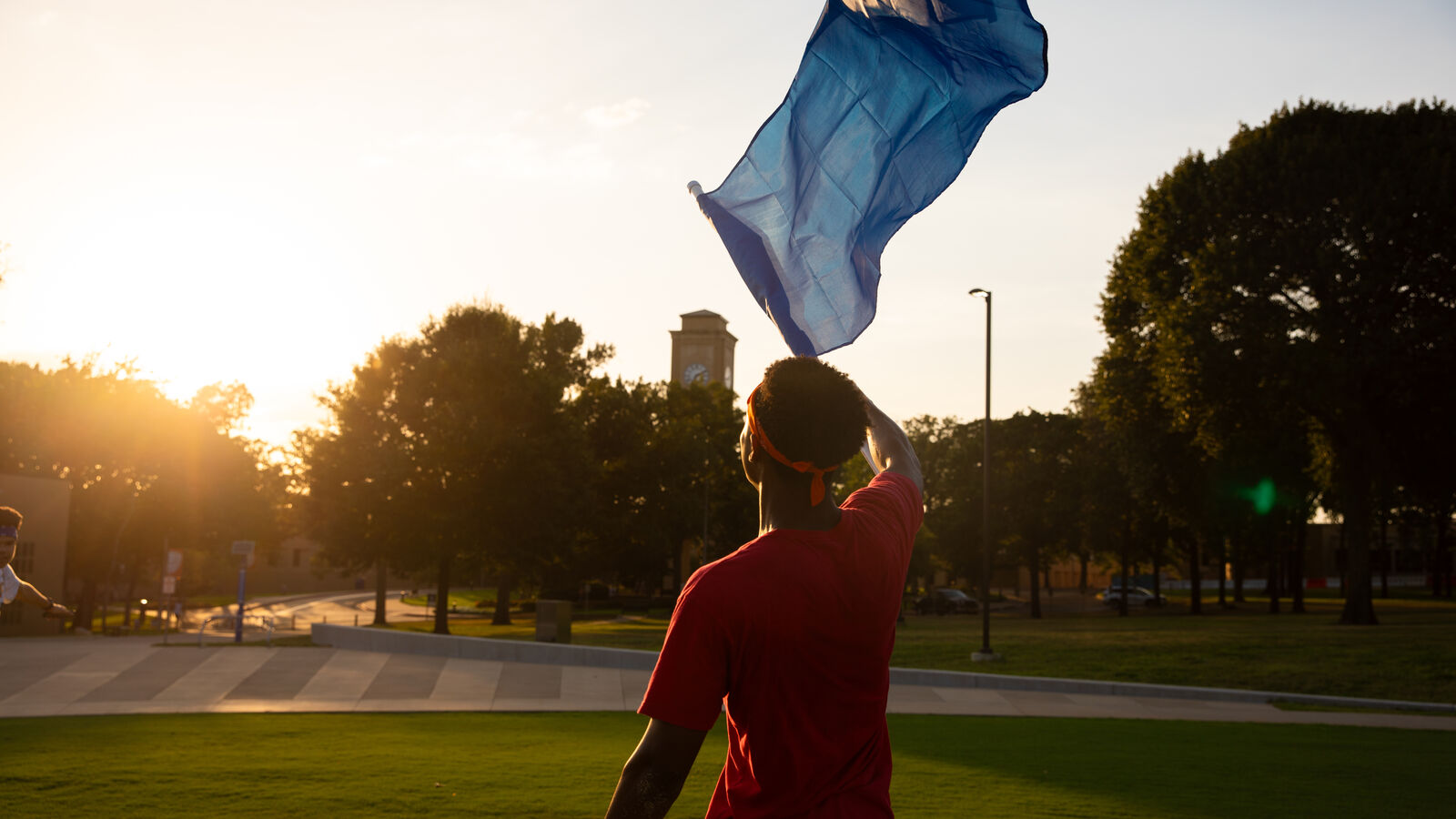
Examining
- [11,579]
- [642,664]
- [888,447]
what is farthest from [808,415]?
[642,664]

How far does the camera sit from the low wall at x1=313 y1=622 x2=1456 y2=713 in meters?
18.5

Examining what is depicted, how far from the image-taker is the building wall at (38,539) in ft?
117

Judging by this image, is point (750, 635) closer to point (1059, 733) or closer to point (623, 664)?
point (1059, 733)

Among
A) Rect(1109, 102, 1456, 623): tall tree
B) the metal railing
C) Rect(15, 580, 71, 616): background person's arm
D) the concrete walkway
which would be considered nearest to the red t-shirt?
Rect(15, 580, 71, 616): background person's arm

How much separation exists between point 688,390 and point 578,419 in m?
23.3

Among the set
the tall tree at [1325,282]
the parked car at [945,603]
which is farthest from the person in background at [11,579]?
the parked car at [945,603]

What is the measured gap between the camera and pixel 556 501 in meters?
Result: 36.7

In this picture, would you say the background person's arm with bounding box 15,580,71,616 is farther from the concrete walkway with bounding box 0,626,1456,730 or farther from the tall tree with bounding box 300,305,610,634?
the tall tree with bounding box 300,305,610,634

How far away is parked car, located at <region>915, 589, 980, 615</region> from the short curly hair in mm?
62132

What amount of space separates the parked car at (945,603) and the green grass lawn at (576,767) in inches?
1922

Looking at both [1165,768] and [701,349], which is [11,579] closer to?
[1165,768]

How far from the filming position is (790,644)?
2.58 m

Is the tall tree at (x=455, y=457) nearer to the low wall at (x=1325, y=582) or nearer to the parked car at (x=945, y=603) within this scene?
the parked car at (x=945, y=603)

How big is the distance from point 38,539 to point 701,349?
2864 inches
